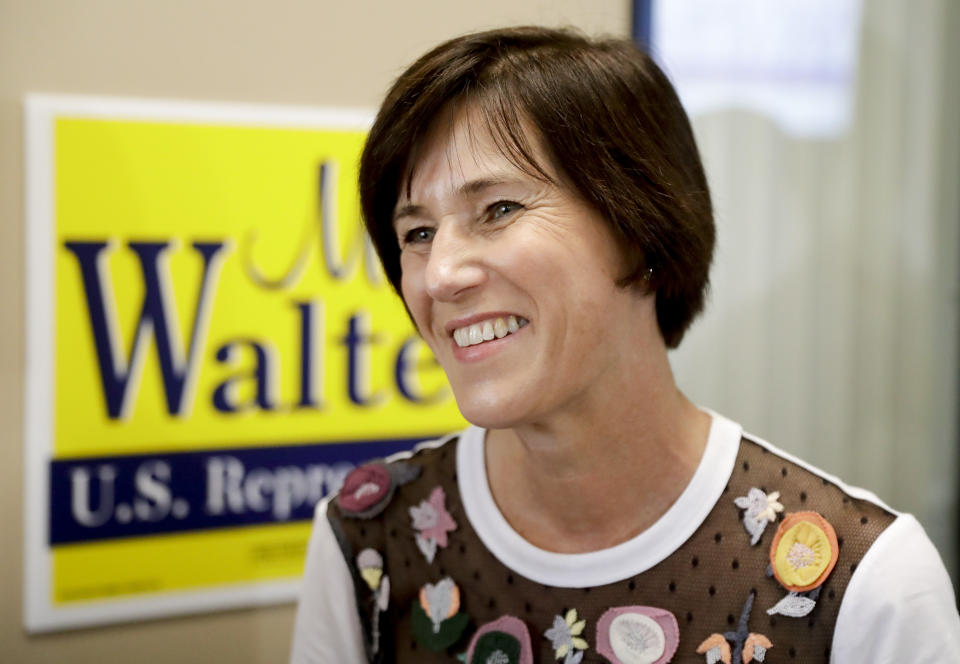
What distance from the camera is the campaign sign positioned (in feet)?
4.57

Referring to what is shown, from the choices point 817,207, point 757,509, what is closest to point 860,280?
point 817,207

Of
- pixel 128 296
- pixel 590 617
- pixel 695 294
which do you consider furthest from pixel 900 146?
pixel 128 296

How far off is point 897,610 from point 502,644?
443mm

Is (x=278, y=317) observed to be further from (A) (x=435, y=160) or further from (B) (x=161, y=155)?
(A) (x=435, y=160)

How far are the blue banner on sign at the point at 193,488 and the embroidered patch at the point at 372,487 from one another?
30 centimetres

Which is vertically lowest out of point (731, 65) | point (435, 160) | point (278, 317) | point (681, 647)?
point (681, 647)

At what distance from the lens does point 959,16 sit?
6.70ft

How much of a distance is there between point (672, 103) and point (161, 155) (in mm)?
807

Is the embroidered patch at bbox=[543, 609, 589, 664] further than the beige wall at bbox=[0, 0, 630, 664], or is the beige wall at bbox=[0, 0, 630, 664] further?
the beige wall at bbox=[0, 0, 630, 664]

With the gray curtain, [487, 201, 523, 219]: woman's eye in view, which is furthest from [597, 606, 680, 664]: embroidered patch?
the gray curtain

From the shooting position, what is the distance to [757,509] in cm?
106

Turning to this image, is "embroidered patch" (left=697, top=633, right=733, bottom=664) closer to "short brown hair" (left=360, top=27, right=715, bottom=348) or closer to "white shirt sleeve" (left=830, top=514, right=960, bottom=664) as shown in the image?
"white shirt sleeve" (left=830, top=514, right=960, bottom=664)

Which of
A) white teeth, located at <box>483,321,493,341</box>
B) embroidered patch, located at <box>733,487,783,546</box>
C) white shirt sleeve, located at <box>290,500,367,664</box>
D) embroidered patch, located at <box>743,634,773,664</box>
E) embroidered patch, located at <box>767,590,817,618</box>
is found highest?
white teeth, located at <box>483,321,493,341</box>

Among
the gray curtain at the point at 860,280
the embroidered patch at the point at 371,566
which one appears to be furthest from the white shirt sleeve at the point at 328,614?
the gray curtain at the point at 860,280
